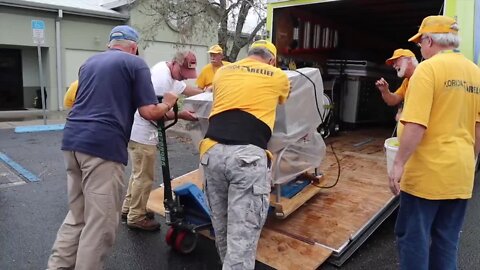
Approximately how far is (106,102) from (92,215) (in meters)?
0.76

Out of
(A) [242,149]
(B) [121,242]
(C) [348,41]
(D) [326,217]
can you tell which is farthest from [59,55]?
(A) [242,149]

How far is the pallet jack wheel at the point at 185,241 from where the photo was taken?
3426 millimetres

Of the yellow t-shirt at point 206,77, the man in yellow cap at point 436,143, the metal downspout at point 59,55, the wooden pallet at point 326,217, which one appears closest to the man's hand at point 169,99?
the wooden pallet at point 326,217

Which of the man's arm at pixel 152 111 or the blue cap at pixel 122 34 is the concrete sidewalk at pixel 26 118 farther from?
the man's arm at pixel 152 111

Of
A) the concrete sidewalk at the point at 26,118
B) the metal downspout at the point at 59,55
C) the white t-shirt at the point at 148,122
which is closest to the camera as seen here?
the white t-shirt at the point at 148,122

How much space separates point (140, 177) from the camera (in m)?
3.82

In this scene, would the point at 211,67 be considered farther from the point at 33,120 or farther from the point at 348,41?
the point at 33,120

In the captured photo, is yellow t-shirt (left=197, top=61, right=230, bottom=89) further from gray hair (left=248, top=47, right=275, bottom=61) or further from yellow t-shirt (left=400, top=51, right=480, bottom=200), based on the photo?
yellow t-shirt (left=400, top=51, right=480, bottom=200)

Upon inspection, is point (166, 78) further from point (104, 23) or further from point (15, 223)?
point (104, 23)

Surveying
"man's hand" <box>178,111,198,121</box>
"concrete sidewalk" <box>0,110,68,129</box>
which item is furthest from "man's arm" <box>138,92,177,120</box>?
"concrete sidewalk" <box>0,110,68,129</box>

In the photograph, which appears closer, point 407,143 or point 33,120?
point 407,143

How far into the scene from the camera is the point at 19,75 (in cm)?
1421

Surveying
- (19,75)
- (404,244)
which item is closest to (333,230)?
(404,244)

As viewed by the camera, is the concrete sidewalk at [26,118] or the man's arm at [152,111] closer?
the man's arm at [152,111]
